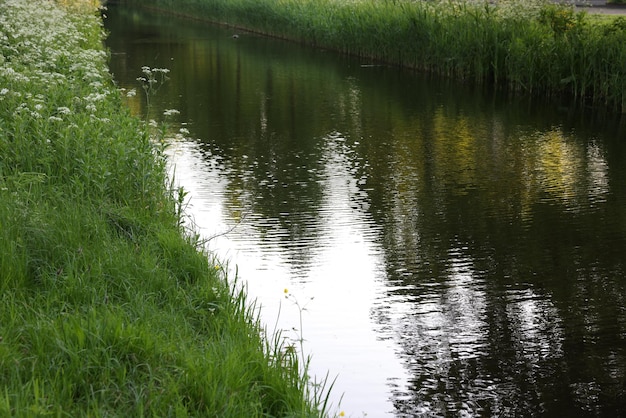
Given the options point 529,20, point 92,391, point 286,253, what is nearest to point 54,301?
point 92,391

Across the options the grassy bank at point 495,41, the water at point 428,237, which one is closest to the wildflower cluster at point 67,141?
the water at point 428,237

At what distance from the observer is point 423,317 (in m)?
6.68

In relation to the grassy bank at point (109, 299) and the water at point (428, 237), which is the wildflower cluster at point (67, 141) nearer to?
the grassy bank at point (109, 299)

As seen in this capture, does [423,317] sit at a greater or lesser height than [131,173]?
lesser

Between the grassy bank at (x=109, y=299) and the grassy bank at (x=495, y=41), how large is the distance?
10675 mm

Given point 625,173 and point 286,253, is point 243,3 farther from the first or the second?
point 286,253

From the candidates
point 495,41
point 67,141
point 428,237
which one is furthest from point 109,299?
point 495,41

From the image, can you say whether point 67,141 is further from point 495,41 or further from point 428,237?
point 495,41

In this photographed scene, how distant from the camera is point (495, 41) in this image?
19.3m

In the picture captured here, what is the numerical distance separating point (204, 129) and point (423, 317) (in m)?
8.91

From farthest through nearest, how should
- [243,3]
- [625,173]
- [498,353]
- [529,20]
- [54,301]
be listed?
[243,3] < [529,20] < [625,173] < [498,353] < [54,301]

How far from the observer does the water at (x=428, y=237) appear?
5806 mm

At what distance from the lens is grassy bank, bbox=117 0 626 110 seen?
17.0m

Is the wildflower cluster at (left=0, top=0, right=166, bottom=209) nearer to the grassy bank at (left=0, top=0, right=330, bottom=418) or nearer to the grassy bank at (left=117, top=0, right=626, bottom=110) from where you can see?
the grassy bank at (left=0, top=0, right=330, bottom=418)
